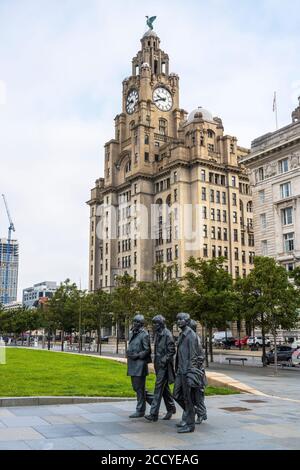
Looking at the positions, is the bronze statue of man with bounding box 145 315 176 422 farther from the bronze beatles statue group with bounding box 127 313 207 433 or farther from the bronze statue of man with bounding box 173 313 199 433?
the bronze statue of man with bounding box 173 313 199 433

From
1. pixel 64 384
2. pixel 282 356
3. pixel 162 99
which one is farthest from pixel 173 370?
pixel 162 99

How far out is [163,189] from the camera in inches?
3647

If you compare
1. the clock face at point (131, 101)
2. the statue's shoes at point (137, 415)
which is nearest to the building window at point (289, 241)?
the statue's shoes at point (137, 415)

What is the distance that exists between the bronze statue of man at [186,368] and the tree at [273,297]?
2244 cm

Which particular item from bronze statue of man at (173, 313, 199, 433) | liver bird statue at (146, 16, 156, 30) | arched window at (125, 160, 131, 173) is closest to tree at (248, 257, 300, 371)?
bronze statue of man at (173, 313, 199, 433)

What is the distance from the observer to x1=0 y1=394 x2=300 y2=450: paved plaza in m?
8.55

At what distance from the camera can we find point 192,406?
33.4ft

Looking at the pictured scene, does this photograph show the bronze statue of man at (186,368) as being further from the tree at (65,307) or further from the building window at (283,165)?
the tree at (65,307)

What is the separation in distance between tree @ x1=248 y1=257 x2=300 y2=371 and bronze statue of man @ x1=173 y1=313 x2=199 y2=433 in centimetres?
2244

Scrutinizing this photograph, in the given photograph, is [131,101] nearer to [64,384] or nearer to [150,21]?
[150,21]

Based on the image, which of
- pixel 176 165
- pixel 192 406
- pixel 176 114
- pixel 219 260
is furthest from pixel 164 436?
pixel 176 114

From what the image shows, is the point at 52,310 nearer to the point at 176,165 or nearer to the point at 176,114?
the point at 176,165

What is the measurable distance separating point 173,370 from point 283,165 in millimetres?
44933

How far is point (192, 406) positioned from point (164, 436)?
1.01 meters
